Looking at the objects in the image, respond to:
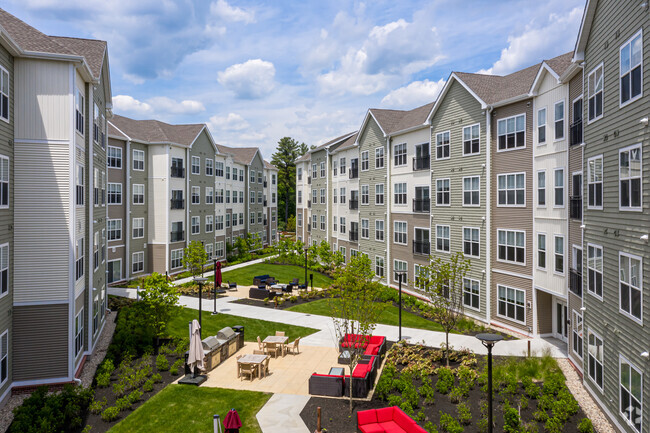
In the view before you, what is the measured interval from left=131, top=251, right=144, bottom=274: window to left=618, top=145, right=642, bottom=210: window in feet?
116

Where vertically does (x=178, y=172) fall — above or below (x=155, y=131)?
below

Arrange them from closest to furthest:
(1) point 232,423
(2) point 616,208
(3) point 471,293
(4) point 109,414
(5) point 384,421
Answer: (1) point 232,423
(5) point 384,421
(2) point 616,208
(4) point 109,414
(3) point 471,293

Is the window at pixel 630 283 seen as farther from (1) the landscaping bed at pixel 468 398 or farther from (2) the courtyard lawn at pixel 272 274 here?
(2) the courtyard lawn at pixel 272 274

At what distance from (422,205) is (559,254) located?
37.7ft

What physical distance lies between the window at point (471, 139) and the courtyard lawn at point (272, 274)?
1665 cm

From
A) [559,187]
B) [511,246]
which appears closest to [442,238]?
[511,246]

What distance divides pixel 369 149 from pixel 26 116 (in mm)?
26833

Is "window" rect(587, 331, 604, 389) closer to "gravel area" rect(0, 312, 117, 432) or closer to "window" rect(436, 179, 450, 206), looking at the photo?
"window" rect(436, 179, 450, 206)

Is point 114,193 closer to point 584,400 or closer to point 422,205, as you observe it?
point 422,205

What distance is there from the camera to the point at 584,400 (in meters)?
14.3

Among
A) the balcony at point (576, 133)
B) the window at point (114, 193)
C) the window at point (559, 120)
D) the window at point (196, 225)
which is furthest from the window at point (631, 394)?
the window at point (196, 225)

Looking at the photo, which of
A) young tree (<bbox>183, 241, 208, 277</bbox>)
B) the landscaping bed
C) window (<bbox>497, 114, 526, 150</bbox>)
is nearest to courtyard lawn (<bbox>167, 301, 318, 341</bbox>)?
the landscaping bed

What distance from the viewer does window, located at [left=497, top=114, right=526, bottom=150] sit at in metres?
22.4

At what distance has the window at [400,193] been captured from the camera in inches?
1277
